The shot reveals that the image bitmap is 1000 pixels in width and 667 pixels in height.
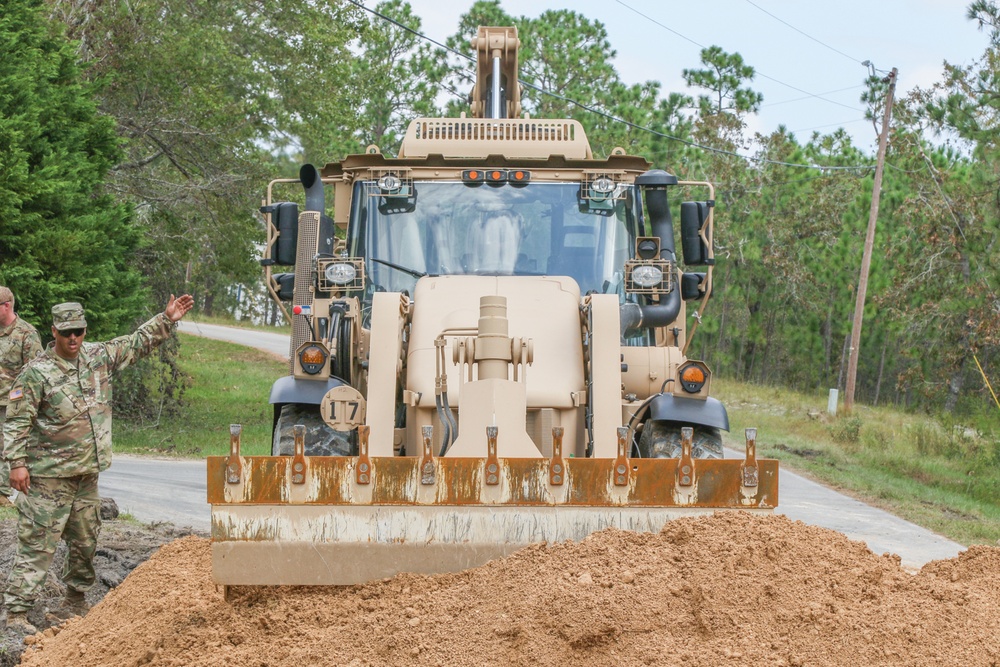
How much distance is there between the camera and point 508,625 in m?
5.00

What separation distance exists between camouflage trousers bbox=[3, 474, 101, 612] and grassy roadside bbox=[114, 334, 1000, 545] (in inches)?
323

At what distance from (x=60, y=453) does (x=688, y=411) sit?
353 cm

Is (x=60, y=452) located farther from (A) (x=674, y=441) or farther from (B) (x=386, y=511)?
(A) (x=674, y=441)

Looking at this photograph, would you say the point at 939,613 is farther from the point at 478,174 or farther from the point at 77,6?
the point at 77,6

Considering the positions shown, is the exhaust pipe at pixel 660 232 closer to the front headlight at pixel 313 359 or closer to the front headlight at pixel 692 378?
the front headlight at pixel 692 378

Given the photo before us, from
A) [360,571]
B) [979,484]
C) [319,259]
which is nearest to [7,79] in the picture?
[319,259]

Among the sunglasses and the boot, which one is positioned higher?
the sunglasses

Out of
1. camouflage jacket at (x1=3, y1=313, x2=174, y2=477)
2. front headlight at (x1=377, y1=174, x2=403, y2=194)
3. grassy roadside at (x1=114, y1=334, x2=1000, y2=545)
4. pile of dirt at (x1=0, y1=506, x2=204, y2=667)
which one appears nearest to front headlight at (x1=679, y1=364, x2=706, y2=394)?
front headlight at (x1=377, y1=174, x2=403, y2=194)

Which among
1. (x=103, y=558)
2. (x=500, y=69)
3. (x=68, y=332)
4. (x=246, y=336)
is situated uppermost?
(x=500, y=69)

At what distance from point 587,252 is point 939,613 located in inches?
138

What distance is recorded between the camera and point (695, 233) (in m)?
7.91

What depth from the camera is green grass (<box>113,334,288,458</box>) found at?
17.5 metres

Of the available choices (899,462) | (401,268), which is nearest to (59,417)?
(401,268)

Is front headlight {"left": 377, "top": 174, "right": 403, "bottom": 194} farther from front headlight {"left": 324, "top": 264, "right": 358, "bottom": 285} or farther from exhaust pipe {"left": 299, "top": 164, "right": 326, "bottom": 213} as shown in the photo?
front headlight {"left": 324, "top": 264, "right": 358, "bottom": 285}
